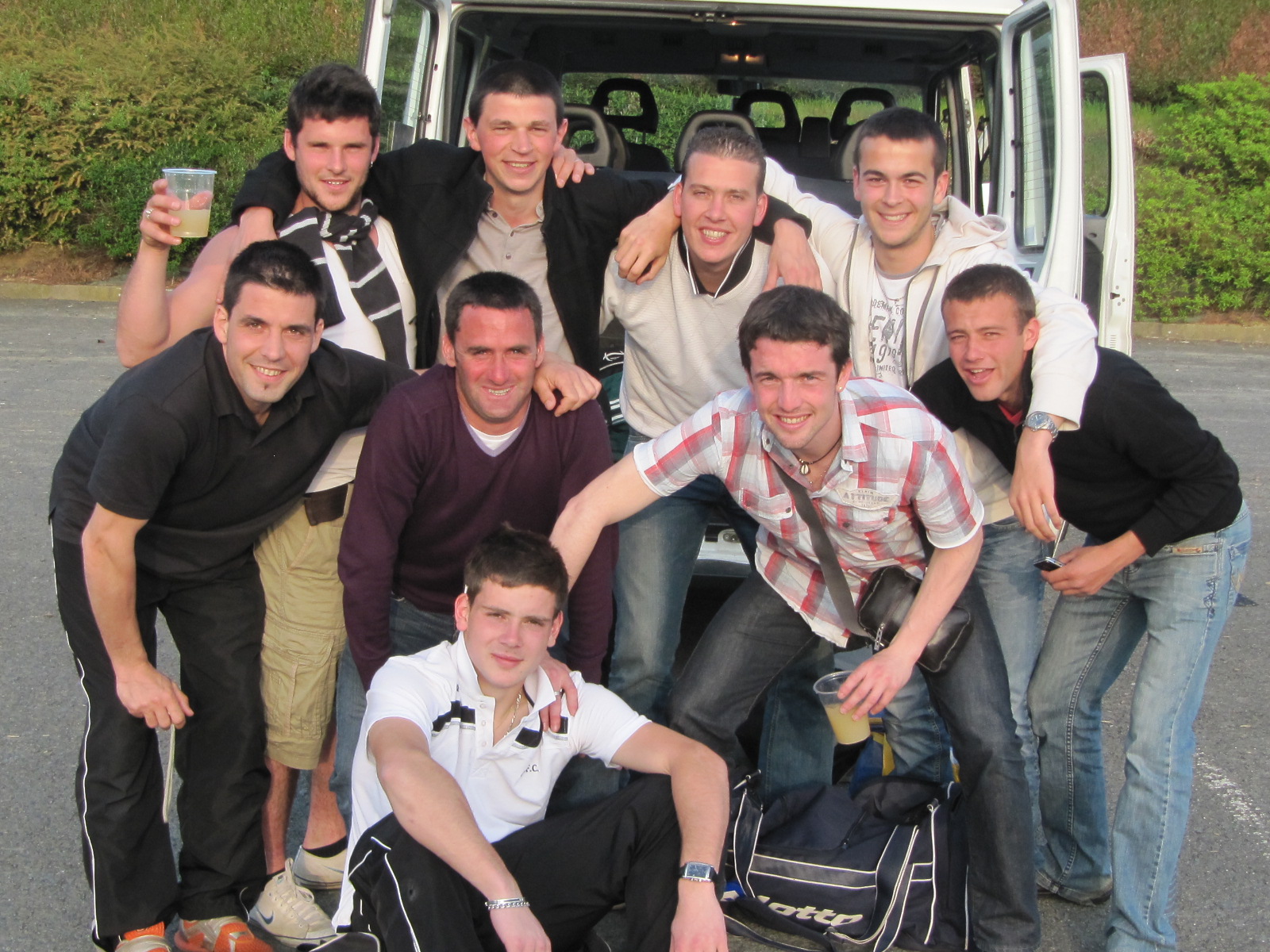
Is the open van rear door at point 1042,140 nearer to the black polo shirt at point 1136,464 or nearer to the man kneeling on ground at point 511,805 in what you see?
the black polo shirt at point 1136,464

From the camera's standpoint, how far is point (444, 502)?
137 inches

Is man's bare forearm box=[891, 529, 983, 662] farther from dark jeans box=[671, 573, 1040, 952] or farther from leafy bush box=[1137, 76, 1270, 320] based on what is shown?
leafy bush box=[1137, 76, 1270, 320]

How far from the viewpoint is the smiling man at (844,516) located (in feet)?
10.4

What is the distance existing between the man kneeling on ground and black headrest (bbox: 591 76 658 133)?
503 cm

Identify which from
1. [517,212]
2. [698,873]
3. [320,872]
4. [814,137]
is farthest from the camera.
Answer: [814,137]

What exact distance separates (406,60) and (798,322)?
8.12ft

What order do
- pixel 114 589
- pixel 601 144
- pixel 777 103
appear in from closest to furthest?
pixel 114 589 < pixel 601 144 < pixel 777 103

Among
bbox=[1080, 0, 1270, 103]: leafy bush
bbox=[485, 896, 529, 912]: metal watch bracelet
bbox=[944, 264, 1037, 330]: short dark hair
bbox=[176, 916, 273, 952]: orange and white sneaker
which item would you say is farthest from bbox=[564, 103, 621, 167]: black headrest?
bbox=[1080, 0, 1270, 103]: leafy bush

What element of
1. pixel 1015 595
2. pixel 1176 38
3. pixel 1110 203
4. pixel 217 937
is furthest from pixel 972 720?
pixel 1176 38

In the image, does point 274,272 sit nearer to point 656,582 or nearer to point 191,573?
point 191,573

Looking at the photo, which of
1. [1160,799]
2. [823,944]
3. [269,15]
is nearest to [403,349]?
[823,944]

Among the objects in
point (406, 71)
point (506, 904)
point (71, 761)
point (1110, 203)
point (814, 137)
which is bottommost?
point (71, 761)

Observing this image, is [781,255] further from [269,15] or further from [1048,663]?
[269,15]

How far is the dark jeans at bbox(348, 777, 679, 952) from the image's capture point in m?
2.79
